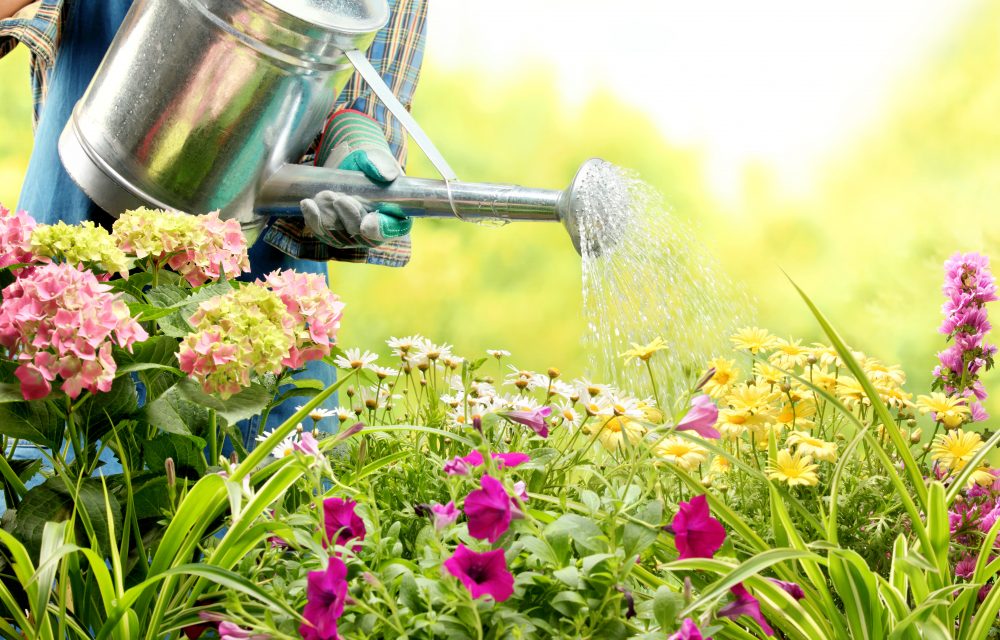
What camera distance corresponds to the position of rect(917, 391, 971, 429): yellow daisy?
0.79 meters

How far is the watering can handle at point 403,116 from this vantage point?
2.95 ft

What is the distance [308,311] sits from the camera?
0.64 meters

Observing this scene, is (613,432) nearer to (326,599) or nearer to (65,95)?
(326,599)

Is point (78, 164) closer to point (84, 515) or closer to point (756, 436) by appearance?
point (84, 515)

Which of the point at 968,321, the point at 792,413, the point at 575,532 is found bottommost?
the point at 575,532

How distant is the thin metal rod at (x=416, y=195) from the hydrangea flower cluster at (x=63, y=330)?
0.43 m

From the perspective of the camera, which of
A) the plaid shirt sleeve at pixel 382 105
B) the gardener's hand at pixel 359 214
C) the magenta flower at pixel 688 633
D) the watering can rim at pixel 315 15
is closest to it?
the magenta flower at pixel 688 633

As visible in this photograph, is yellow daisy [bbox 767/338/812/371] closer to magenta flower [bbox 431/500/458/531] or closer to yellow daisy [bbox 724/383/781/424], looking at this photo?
yellow daisy [bbox 724/383/781/424]

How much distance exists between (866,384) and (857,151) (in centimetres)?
169

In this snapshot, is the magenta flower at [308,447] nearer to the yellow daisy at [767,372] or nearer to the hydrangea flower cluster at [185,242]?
the hydrangea flower cluster at [185,242]

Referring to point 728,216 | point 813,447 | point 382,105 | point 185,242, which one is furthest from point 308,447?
point 728,216

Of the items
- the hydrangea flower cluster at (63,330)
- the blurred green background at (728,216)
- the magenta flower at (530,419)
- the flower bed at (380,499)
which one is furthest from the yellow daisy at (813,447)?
the blurred green background at (728,216)

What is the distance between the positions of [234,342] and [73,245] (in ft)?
0.49

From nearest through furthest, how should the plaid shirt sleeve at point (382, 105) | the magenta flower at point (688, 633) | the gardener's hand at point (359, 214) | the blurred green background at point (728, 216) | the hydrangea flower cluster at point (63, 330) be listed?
the magenta flower at point (688, 633)
the hydrangea flower cluster at point (63, 330)
the gardener's hand at point (359, 214)
the plaid shirt sleeve at point (382, 105)
the blurred green background at point (728, 216)
